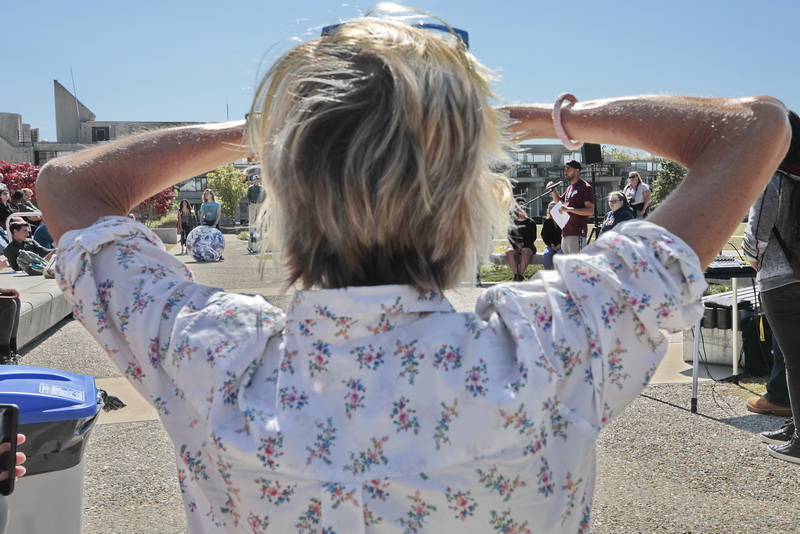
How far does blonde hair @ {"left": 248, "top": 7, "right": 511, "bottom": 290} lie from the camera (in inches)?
39.1

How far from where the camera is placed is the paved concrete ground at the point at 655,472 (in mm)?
3600

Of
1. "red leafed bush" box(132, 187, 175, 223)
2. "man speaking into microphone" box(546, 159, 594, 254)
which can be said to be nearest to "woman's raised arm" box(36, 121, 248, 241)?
"man speaking into microphone" box(546, 159, 594, 254)

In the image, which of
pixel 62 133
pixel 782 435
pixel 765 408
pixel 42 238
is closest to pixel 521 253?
pixel 42 238

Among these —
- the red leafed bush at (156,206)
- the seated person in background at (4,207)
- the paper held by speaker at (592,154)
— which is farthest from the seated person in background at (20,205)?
the red leafed bush at (156,206)

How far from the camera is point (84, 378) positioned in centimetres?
245

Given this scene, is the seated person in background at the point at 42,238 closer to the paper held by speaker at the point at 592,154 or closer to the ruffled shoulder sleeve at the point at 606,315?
the paper held by speaker at the point at 592,154

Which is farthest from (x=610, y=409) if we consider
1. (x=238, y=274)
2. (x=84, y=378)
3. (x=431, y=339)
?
(x=238, y=274)

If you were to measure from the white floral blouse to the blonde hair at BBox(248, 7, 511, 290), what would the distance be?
74 millimetres

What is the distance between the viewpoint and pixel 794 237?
4.25m

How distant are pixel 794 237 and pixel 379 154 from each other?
3987mm

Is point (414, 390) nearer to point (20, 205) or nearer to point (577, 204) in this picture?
point (577, 204)

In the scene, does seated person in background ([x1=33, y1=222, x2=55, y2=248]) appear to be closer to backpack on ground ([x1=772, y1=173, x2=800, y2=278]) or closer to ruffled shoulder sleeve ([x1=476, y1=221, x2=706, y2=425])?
backpack on ground ([x1=772, y1=173, x2=800, y2=278])

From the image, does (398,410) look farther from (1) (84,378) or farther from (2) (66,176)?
(1) (84,378)

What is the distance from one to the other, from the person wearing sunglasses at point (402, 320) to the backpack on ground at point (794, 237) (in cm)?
357
